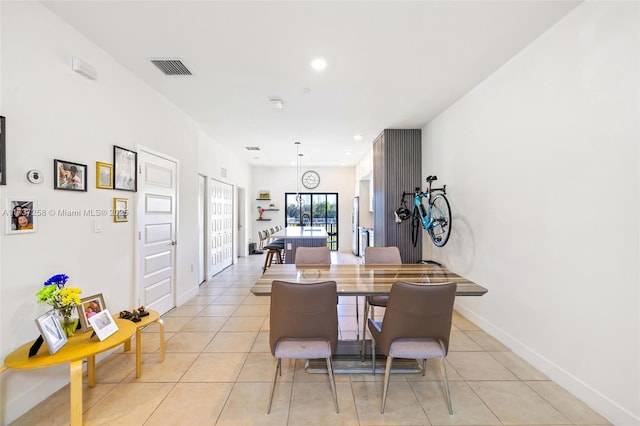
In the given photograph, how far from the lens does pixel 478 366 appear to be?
239 cm

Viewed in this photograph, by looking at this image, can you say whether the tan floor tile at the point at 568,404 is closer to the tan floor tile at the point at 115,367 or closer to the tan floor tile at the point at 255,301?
the tan floor tile at the point at 255,301

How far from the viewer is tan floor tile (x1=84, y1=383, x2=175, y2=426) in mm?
1790

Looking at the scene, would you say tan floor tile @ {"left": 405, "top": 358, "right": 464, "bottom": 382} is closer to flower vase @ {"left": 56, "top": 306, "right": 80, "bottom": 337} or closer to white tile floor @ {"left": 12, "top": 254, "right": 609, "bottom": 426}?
white tile floor @ {"left": 12, "top": 254, "right": 609, "bottom": 426}

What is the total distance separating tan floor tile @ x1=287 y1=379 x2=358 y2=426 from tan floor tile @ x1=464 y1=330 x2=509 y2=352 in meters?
1.58

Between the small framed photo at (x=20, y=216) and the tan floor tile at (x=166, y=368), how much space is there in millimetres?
1391

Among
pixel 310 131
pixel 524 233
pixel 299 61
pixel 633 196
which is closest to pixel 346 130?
pixel 310 131

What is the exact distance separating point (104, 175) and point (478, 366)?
3840mm

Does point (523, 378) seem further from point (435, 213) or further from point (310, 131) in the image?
point (310, 131)

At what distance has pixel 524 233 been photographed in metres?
2.48

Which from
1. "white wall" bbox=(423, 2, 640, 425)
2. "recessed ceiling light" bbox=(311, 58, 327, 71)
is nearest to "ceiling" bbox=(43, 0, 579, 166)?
"recessed ceiling light" bbox=(311, 58, 327, 71)

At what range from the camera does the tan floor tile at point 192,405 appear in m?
1.78

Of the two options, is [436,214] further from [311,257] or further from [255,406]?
[255,406]

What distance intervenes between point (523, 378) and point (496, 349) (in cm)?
47

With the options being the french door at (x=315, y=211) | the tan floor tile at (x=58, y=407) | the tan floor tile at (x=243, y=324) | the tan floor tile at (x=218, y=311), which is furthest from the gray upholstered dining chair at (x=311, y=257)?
the french door at (x=315, y=211)
